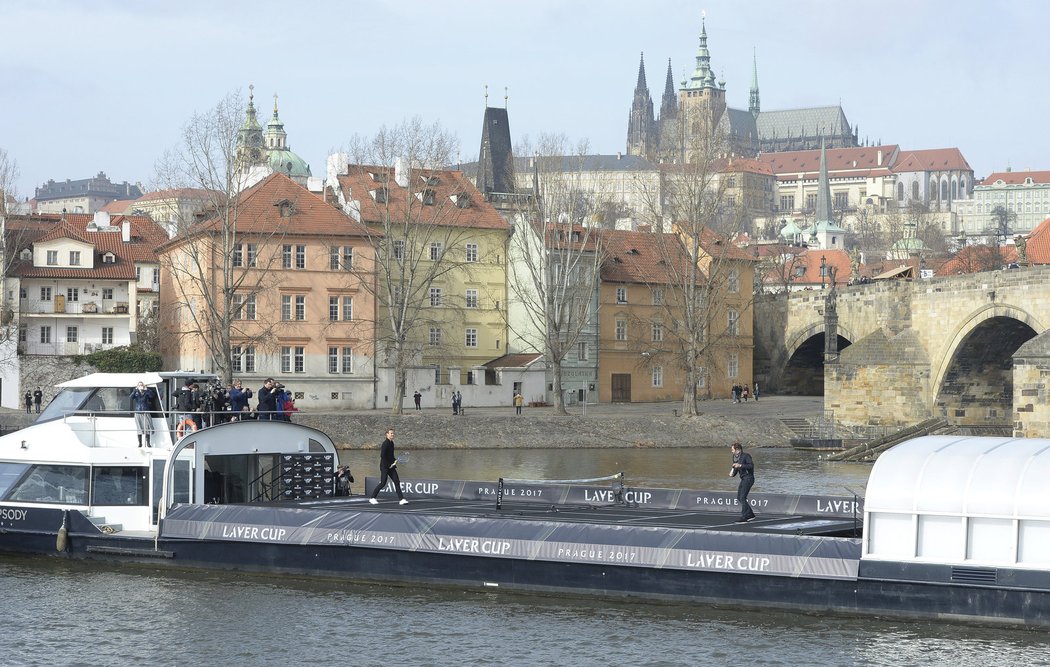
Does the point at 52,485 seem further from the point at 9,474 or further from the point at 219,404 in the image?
the point at 219,404

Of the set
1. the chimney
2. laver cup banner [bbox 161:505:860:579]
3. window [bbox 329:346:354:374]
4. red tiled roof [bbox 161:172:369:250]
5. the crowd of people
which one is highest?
the chimney

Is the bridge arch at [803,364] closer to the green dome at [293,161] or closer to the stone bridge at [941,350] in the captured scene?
the stone bridge at [941,350]

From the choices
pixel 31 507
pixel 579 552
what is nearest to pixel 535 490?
pixel 579 552

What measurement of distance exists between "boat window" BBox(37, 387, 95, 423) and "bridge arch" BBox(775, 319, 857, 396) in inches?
2231

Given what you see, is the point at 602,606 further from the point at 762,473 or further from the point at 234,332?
the point at 234,332

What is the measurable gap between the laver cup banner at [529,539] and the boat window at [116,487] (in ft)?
4.50

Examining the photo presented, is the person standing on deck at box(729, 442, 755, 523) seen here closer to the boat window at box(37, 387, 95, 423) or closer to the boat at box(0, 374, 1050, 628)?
the boat at box(0, 374, 1050, 628)

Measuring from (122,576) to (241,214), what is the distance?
132ft

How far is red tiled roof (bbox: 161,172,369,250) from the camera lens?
67.0 metres

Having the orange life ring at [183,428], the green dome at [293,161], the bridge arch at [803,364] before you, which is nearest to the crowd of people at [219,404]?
the orange life ring at [183,428]

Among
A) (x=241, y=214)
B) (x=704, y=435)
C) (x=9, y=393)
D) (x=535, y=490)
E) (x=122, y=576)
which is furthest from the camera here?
(x=9, y=393)

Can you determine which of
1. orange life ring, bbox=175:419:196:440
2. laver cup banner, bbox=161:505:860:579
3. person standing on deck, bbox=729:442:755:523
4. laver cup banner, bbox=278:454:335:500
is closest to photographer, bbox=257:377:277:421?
laver cup banner, bbox=278:454:335:500

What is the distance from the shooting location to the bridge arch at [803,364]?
8250 cm

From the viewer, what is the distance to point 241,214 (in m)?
66.8
